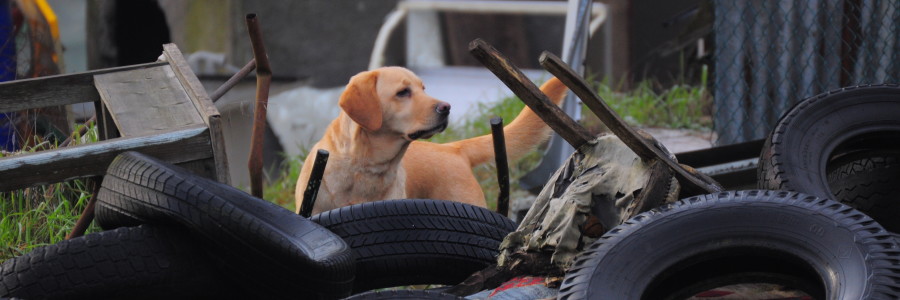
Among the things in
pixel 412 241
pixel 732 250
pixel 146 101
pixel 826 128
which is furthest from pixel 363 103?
pixel 732 250

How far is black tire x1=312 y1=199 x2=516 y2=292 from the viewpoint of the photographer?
363 cm

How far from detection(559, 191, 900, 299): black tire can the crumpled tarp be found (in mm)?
297

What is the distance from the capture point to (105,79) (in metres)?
3.75

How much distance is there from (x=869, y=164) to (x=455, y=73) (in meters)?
5.67

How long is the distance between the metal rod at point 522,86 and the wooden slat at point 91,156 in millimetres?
886

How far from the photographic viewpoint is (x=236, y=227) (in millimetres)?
2975

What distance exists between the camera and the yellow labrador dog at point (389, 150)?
14.5 ft

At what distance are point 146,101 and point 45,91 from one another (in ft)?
1.33

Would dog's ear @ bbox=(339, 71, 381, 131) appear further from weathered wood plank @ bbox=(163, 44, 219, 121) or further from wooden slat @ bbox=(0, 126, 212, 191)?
wooden slat @ bbox=(0, 126, 212, 191)

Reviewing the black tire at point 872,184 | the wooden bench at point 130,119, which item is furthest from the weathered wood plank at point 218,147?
the black tire at point 872,184

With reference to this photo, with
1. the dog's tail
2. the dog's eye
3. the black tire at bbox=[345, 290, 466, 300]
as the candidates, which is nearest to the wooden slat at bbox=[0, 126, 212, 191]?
the black tire at bbox=[345, 290, 466, 300]

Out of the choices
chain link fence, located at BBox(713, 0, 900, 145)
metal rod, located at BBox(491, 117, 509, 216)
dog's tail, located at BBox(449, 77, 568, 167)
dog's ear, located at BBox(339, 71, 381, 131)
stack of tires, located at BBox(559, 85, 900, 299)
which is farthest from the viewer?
chain link fence, located at BBox(713, 0, 900, 145)

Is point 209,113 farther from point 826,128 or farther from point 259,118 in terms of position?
point 826,128

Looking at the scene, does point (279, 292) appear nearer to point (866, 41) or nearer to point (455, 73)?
point (866, 41)
